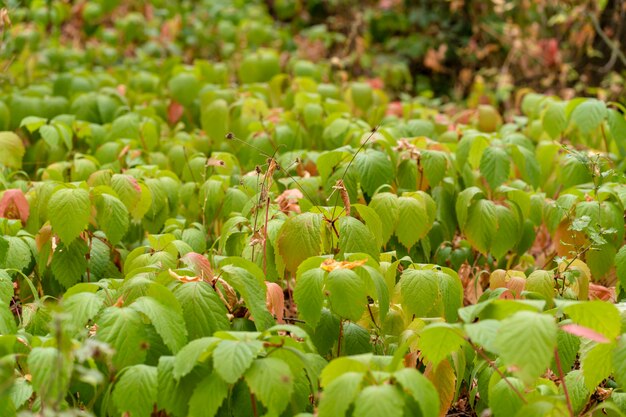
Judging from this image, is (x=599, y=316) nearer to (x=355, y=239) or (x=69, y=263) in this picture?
(x=355, y=239)

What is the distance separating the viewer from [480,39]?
760cm

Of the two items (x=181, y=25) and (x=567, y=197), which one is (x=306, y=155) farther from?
(x=181, y=25)

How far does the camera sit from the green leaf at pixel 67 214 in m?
2.38

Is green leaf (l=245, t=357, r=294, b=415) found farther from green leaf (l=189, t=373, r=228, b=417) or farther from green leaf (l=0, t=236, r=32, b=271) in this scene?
green leaf (l=0, t=236, r=32, b=271)

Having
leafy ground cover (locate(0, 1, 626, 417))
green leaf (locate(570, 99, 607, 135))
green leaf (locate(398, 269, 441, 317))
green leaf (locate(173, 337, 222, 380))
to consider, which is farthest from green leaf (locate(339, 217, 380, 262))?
green leaf (locate(570, 99, 607, 135))

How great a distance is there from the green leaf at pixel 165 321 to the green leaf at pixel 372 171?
45.9 inches

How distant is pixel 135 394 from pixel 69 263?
1.05m

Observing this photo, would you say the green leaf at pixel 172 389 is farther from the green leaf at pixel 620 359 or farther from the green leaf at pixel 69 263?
the green leaf at pixel 69 263

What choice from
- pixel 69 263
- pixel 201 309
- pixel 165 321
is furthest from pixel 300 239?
pixel 69 263

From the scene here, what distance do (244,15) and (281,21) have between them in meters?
1.30

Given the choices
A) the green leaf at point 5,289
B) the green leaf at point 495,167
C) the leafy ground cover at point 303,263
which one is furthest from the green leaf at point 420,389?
the green leaf at point 495,167

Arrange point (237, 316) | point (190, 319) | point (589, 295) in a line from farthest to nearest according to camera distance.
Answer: point (589, 295), point (237, 316), point (190, 319)

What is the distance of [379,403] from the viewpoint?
4.69 feet

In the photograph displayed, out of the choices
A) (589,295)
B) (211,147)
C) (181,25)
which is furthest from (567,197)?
Answer: (181,25)
